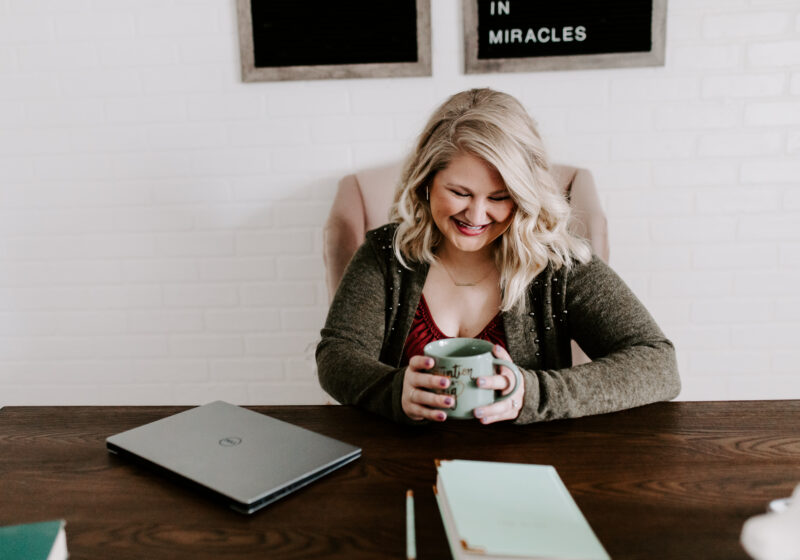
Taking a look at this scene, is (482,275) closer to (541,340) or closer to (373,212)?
(541,340)

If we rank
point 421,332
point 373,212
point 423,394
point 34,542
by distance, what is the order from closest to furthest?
point 34,542, point 423,394, point 421,332, point 373,212

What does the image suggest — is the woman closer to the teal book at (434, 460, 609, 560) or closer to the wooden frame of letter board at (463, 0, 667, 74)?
the teal book at (434, 460, 609, 560)

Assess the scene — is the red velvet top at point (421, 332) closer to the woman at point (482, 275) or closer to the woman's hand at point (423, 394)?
the woman at point (482, 275)

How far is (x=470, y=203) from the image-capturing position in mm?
1324

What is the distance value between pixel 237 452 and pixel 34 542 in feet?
0.85

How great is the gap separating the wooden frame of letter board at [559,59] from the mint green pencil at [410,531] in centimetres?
156

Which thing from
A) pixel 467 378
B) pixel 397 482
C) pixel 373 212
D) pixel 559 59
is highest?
pixel 559 59

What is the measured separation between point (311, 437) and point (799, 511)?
1.89 ft

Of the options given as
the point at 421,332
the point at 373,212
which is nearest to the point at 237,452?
the point at 421,332

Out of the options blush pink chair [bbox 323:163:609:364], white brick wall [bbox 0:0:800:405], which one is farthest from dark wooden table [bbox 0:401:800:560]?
white brick wall [bbox 0:0:800:405]

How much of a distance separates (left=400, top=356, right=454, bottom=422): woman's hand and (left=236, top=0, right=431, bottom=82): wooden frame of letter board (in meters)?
1.32

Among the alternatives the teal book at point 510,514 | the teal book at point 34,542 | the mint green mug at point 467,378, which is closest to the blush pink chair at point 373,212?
the mint green mug at point 467,378

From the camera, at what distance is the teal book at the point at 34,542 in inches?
24.6

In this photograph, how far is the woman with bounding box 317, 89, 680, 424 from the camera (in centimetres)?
127
